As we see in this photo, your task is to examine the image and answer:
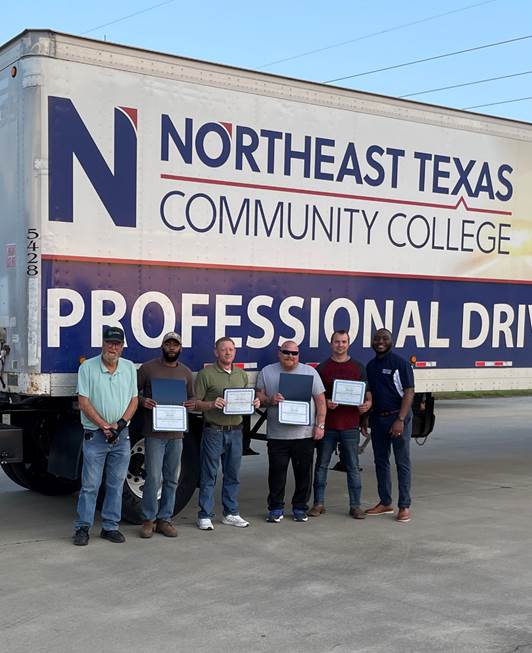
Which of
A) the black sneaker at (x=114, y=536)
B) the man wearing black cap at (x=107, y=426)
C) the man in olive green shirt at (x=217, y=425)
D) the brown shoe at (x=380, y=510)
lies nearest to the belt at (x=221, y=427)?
the man in olive green shirt at (x=217, y=425)

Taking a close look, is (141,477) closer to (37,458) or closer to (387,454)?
(37,458)

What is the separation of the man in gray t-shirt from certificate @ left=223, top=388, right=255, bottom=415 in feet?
0.75

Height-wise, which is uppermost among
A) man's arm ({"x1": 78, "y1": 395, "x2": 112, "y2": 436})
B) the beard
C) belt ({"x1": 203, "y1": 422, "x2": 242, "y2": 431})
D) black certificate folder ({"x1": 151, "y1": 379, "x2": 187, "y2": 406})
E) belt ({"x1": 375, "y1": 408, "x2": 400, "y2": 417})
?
the beard

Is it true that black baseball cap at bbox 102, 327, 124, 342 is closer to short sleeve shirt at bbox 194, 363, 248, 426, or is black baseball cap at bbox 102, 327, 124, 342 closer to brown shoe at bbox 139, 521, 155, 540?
short sleeve shirt at bbox 194, 363, 248, 426

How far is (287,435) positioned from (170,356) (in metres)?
1.31

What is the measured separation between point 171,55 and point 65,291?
7.32 ft

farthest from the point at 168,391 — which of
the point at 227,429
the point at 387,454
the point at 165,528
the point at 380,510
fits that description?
the point at 380,510

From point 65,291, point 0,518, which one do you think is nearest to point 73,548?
point 0,518

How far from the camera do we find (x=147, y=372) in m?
7.61

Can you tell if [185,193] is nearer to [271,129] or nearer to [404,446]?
[271,129]

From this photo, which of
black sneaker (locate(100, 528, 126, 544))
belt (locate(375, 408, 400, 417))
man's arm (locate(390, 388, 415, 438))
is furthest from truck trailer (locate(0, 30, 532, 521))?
man's arm (locate(390, 388, 415, 438))

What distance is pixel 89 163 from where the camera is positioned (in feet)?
24.8

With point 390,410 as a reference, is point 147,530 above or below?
below

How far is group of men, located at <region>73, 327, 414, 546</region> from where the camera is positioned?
730 cm
